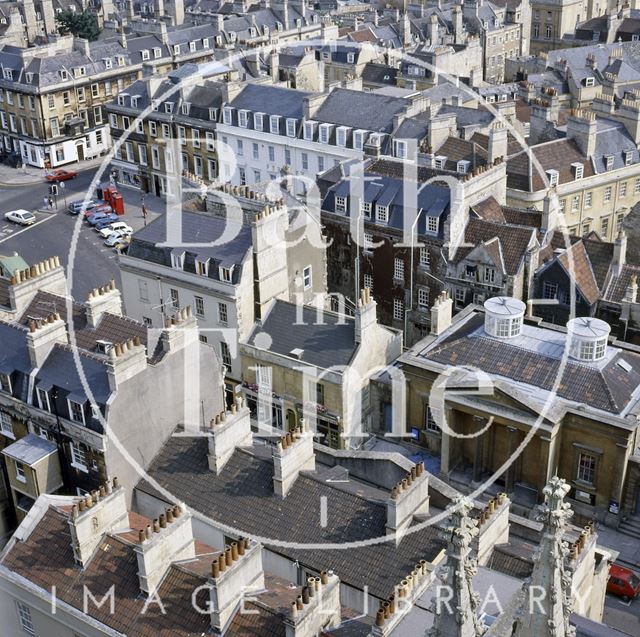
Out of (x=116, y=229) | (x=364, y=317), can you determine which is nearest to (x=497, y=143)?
(x=364, y=317)

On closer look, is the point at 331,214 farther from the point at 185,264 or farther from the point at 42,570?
the point at 42,570

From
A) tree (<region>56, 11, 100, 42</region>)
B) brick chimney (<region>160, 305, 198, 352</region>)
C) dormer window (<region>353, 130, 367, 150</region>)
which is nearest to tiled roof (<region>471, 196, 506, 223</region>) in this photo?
dormer window (<region>353, 130, 367, 150</region>)

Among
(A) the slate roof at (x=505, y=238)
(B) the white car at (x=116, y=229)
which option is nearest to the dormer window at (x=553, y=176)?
(A) the slate roof at (x=505, y=238)

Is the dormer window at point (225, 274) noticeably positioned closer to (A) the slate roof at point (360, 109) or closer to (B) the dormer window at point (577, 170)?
(A) the slate roof at point (360, 109)

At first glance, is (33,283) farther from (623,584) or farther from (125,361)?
(623,584)

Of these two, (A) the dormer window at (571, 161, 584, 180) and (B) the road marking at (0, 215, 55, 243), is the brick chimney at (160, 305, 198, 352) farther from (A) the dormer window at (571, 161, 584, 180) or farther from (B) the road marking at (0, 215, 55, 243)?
(B) the road marking at (0, 215, 55, 243)

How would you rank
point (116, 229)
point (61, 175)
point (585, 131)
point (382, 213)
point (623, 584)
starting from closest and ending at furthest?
point (623, 584) < point (382, 213) < point (585, 131) < point (116, 229) < point (61, 175)
